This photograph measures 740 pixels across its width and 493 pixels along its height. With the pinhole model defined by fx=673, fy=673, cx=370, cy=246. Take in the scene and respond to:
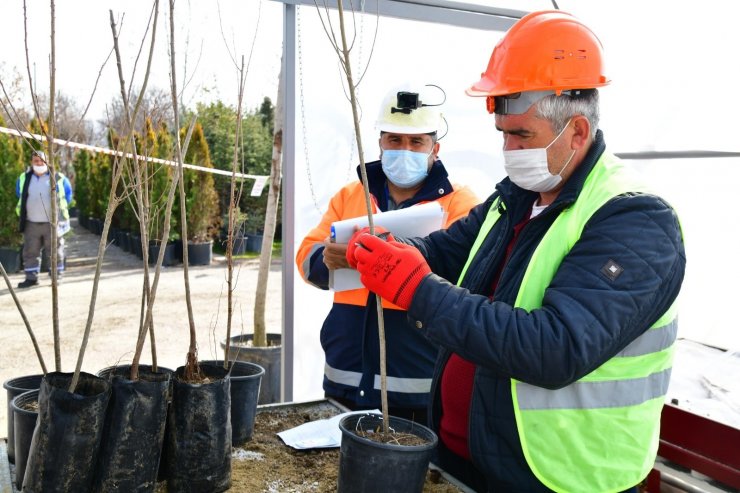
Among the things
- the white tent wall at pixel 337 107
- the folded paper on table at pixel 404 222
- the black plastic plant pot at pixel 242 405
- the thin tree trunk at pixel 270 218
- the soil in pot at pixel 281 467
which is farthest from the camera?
the thin tree trunk at pixel 270 218

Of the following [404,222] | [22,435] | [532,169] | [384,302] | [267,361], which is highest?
[532,169]

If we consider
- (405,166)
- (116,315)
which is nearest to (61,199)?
(116,315)

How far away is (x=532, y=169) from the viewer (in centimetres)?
154

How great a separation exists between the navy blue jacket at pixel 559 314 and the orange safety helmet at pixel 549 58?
193 mm

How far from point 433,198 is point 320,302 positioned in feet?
3.89

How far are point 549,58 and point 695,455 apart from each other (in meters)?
1.50

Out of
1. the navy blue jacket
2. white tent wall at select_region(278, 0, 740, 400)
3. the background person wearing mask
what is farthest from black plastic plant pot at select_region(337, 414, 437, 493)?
the background person wearing mask

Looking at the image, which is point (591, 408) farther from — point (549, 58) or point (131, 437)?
point (131, 437)

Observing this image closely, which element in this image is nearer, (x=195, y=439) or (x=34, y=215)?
(x=195, y=439)

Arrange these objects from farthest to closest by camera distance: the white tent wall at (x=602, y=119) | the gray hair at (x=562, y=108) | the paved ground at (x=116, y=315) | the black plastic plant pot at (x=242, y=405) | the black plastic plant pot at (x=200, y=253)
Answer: the black plastic plant pot at (x=200, y=253) < the paved ground at (x=116, y=315) < the white tent wall at (x=602, y=119) < the black plastic plant pot at (x=242, y=405) < the gray hair at (x=562, y=108)

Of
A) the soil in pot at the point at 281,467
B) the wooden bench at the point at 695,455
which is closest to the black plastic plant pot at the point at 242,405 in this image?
the soil in pot at the point at 281,467

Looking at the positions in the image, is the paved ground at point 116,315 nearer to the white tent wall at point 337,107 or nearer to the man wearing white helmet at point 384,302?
the white tent wall at point 337,107

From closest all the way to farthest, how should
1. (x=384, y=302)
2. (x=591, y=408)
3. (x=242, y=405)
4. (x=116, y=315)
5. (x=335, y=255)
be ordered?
(x=591, y=408) → (x=242, y=405) → (x=335, y=255) → (x=384, y=302) → (x=116, y=315)

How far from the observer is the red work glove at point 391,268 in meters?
1.44
